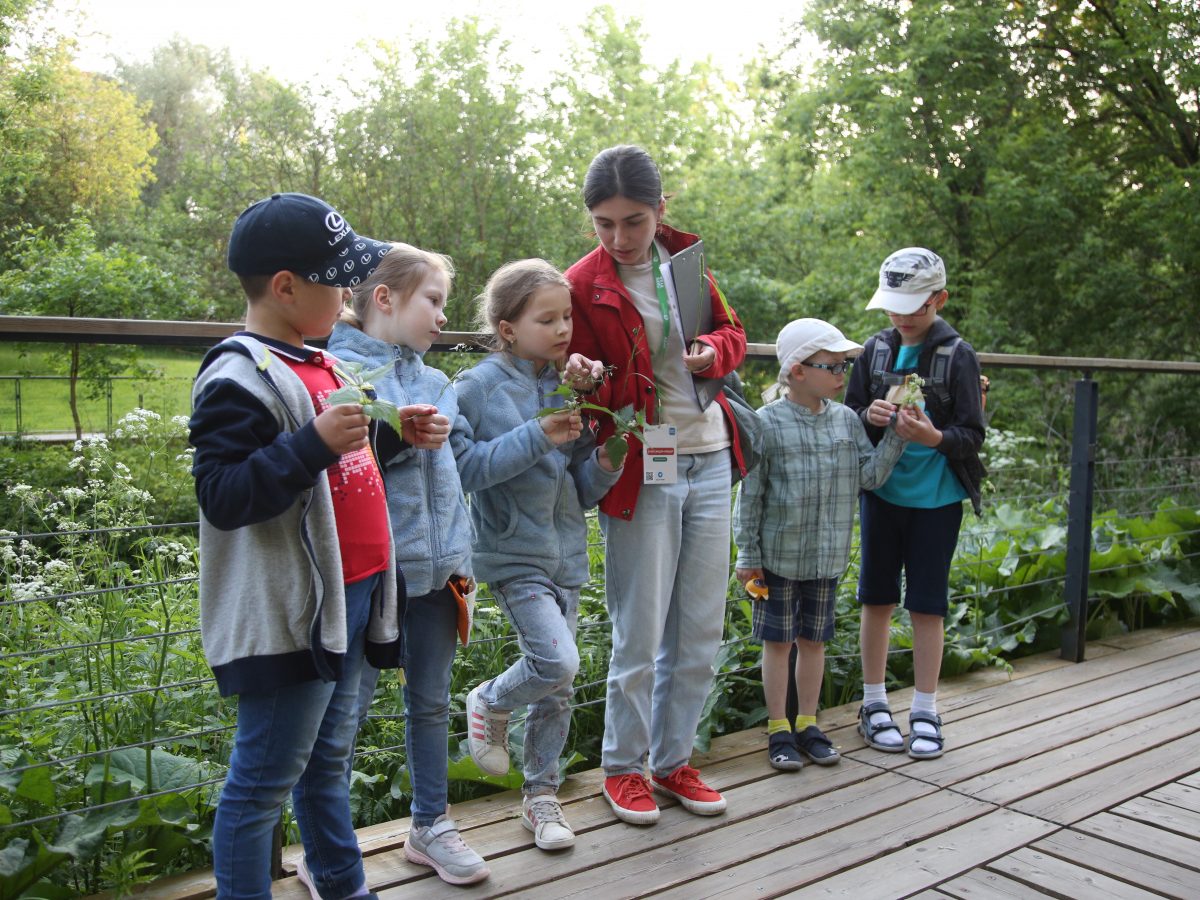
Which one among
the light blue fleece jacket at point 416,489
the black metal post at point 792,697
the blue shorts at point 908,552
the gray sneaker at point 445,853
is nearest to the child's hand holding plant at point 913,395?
the blue shorts at point 908,552

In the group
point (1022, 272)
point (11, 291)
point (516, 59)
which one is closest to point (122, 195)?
point (11, 291)

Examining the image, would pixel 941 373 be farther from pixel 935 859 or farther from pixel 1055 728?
pixel 935 859

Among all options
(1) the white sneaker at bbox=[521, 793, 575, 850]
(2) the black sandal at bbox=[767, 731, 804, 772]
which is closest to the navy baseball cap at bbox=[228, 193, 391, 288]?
(1) the white sneaker at bbox=[521, 793, 575, 850]

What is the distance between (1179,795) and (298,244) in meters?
2.45

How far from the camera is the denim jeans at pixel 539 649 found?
7.27ft

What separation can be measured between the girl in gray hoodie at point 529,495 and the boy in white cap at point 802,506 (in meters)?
0.67

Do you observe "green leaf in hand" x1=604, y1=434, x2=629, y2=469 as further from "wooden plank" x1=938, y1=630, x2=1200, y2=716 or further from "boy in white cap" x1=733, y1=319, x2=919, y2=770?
"wooden plank" x1=938, y1=630, x2=1200, y2=716

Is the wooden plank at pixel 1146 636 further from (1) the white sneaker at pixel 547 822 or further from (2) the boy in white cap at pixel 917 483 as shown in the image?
(1) the white sneaker at pixel 547 822

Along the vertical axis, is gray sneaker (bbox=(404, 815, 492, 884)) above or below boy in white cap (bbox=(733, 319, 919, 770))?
below

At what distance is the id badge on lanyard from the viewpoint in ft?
7.92

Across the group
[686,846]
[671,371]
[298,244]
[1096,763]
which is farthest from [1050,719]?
[298,244]

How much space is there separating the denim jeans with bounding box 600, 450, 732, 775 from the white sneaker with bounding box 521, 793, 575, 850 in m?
0.23

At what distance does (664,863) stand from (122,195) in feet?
52.5

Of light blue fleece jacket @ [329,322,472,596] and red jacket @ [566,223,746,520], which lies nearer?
light blue fleece jacket @ [329,322,472,596]
